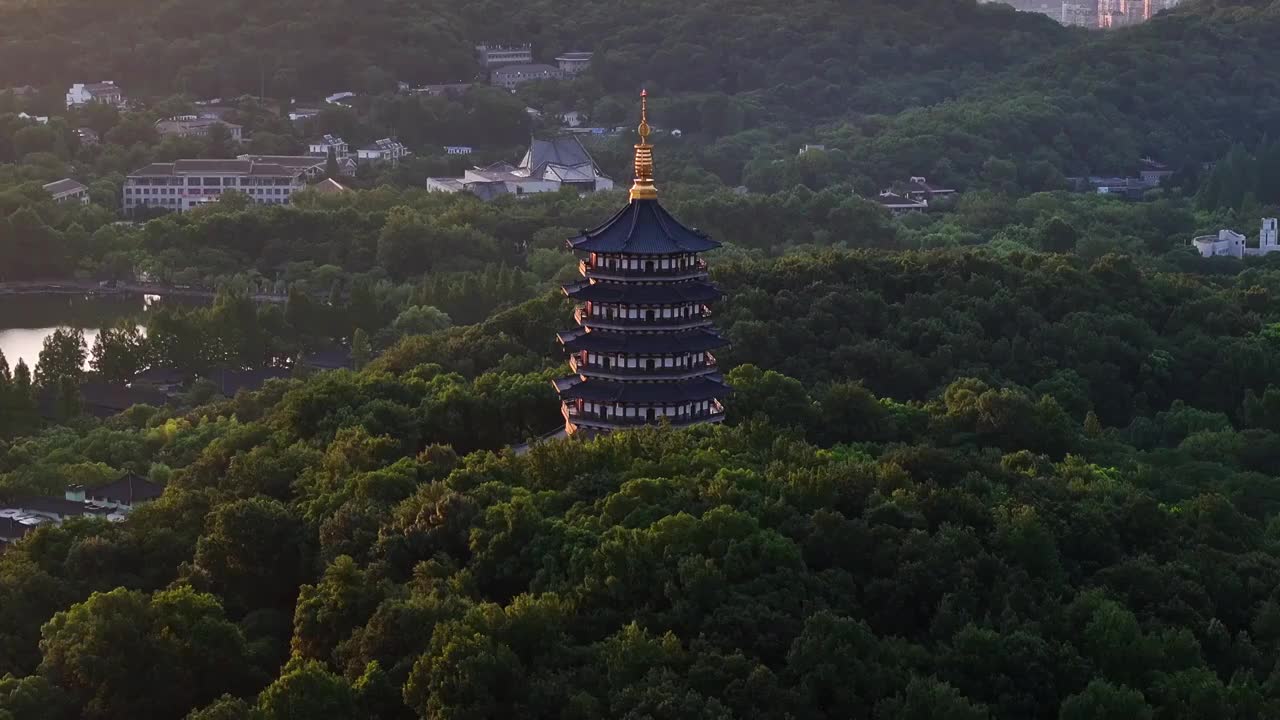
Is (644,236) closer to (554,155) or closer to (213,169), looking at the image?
(554,155)

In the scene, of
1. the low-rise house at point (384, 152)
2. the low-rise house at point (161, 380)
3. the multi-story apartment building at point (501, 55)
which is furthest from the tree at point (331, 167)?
the low-rise house at point (161, 380)

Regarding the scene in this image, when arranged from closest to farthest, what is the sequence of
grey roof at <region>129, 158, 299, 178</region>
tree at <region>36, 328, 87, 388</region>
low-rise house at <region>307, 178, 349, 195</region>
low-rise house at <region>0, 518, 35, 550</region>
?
low-rise house at <region>0, 518, 35, 550</region> → tree at <region>36, 328, 87, 388</region> → low-rise house at <region>307, 178, 349, 195</region> → grey roof at <region>129, 158, 299, 178</region>

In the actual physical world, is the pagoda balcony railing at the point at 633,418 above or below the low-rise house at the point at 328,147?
above

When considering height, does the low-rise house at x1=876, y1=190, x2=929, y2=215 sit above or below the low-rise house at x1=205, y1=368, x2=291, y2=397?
below

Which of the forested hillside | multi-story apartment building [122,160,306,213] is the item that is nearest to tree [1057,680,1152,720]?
the forested hillside

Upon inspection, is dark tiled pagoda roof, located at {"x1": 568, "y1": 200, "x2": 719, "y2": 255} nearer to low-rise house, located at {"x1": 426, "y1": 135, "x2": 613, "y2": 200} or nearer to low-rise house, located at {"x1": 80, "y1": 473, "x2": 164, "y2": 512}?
low-rise house, located at {"x1": 80, "y1": 473, "x2": 164, "y2": 512}

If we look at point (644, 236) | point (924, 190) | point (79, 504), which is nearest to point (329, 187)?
point (924, 190)

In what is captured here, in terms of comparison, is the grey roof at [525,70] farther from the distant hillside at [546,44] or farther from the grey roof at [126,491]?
the grey roof at [126,491]
